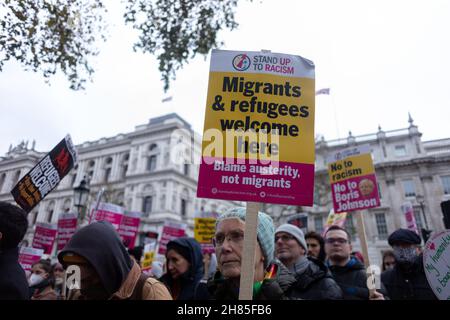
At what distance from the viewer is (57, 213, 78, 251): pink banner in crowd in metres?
8.29

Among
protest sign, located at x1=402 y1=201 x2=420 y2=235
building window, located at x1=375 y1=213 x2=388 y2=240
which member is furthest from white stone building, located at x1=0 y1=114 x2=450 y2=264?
protest sign, located at x1=402 y1=201 x2=420 y2=235

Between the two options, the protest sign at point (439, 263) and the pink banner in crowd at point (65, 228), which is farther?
the pink banner in crowd at point (65, 228)

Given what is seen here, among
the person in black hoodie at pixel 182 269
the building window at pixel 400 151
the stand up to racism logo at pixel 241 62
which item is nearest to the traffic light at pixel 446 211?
the stand up to racism logo at pixel 241 62

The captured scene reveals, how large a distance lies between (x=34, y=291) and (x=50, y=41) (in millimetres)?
3880

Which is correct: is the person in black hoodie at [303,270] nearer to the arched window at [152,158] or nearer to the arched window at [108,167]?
the arched window at [152,158]

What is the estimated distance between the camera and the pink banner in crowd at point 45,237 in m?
7.71

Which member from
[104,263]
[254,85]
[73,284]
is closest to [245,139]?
[254,85]

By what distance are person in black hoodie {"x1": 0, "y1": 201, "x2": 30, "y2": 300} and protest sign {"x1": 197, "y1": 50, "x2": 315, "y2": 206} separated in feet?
5.16

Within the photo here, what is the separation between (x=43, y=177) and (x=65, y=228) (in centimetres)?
472

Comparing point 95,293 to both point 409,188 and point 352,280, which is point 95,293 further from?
point 409,188

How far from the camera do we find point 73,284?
1.83 metres

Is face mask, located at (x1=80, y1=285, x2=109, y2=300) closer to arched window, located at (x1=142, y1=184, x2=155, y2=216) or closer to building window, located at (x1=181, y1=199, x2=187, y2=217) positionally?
arched window, located at (x1=142, y1=184, x2=155, y2=216)

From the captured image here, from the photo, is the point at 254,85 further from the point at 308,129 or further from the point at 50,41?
the point at 50,41

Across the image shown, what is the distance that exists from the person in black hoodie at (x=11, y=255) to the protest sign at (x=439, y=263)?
9.55 feet
